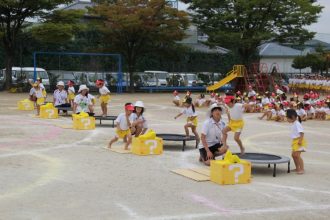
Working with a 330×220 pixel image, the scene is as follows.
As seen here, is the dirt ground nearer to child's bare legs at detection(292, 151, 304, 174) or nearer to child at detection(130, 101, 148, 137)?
child's bare legs at detection(292, 151, 304, 174)

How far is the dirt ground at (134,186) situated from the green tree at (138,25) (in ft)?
81.8

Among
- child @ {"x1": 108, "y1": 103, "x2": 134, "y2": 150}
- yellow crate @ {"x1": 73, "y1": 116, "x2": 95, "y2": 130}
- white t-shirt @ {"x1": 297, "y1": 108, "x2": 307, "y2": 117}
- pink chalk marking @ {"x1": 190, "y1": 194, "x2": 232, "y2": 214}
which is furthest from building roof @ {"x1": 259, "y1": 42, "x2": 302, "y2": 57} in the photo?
pink chalk marking @ {"x1": 190, "y1": 194, "x2": 232, "y2": 214}

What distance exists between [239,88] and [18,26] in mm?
16777

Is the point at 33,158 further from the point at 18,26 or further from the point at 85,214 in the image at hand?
the point at 18,26

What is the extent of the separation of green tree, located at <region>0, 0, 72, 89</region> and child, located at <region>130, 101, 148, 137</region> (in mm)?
25357

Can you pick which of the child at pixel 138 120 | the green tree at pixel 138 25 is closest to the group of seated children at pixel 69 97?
the child at pixel 138 120

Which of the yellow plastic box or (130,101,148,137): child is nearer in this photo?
(130,101,148,137): child

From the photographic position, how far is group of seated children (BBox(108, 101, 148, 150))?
13852 mm

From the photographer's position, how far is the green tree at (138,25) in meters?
39.8

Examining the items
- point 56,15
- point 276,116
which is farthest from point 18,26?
point 276,116

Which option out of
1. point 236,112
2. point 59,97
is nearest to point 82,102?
point 59,97

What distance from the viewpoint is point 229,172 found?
32.3ft

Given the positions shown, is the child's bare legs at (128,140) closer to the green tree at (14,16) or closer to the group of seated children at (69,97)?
the group of seated children at (69,97)

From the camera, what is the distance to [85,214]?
301 inches
